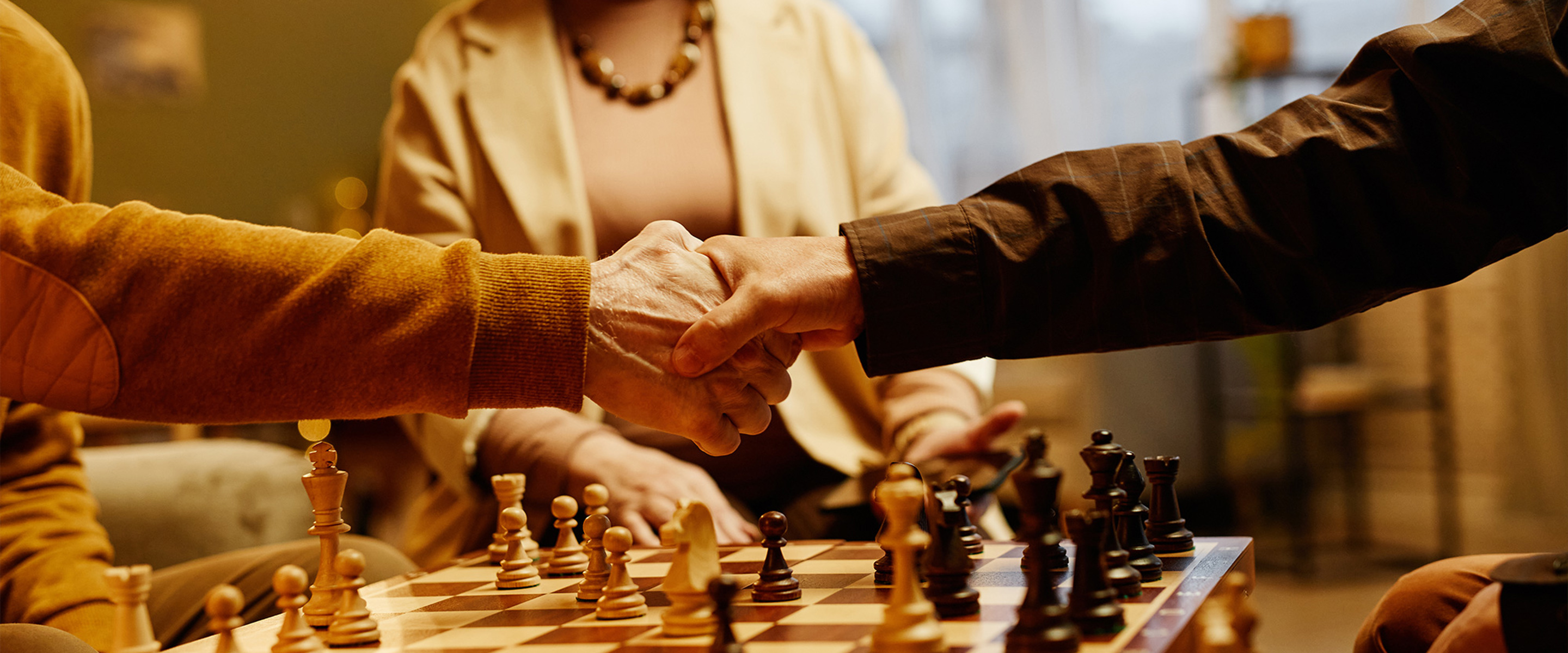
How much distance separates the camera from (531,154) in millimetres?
1928

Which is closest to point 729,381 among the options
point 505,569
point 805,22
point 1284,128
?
point 505,569

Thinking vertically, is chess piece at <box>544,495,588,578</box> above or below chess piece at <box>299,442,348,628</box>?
below

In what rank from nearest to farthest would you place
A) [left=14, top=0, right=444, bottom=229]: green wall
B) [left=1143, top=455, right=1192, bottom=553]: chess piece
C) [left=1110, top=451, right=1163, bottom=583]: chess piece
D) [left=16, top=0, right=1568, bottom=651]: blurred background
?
[left=1110, top=451, right=1163, bottom=583]: chess piece → [left=1143, top=455, right=1192, bottom=553]: chess piece → [left=16, top=0, right=1568, bottom=651]: blurred background → [left=14, top=0, right=444, bottom=229]: green wall

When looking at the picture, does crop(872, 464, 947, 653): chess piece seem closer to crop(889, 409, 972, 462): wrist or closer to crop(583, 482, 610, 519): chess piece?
crop(583, 482, 610, 519): chess piece

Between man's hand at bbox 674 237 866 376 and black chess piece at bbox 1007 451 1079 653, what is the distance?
385 millimetres

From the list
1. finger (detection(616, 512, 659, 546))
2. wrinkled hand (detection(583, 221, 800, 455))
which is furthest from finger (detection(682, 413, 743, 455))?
finger (detection(616, 512, 659, 546))

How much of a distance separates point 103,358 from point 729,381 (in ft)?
2.01

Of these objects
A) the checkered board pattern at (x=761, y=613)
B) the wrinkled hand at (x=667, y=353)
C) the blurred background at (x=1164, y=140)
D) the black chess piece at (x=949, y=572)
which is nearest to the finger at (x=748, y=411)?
the wrinkled hand at (x=667, y=353)

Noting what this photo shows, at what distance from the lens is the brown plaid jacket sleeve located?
116cm

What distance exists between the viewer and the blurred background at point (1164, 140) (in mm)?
3512

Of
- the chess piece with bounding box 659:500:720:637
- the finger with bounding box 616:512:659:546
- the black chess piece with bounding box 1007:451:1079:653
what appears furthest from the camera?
the finger with bounding box 616:512:659:546

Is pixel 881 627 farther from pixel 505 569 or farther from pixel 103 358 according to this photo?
pixel 103 358

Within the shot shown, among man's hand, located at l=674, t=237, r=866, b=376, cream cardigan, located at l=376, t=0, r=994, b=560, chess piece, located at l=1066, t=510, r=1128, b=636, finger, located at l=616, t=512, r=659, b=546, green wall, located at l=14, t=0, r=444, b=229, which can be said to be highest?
green wall, located at l=14, t=0, r=444, b=229

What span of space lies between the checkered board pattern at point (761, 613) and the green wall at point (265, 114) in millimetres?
3501
